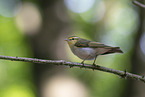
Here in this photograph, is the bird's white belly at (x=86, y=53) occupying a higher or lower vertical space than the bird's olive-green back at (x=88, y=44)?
lower

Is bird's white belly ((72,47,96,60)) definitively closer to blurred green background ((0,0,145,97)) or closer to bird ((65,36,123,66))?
bird ((65,36,123,66))

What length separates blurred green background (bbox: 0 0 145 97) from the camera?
7.59 meters

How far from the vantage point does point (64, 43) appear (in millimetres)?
7641

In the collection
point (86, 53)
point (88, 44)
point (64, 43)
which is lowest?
point (86, 53)

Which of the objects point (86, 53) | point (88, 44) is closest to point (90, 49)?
point (86, 53)

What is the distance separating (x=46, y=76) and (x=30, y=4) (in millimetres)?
4039

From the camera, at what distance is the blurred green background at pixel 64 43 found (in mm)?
7590

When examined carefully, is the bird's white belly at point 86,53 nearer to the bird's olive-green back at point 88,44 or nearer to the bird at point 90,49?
the bird at point 90,49

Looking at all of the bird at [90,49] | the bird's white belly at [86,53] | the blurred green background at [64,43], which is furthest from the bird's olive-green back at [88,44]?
the blurred green background at [64,43]

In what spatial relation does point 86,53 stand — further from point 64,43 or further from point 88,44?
point 64,43

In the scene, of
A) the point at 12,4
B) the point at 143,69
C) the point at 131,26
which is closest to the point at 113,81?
the point at 131,26

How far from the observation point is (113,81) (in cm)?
1520

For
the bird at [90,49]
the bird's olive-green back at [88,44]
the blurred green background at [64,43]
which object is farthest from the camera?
the blurred green background at [64,43]

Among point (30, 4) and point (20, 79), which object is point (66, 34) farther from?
point (20, 79)
